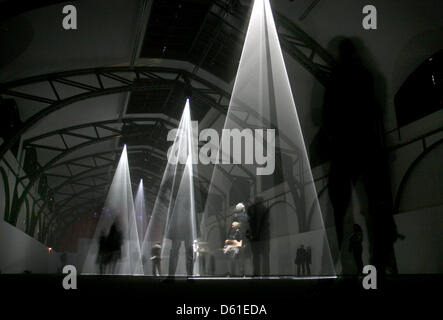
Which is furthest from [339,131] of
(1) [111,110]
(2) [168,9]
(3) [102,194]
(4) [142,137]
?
(3) [102,194]

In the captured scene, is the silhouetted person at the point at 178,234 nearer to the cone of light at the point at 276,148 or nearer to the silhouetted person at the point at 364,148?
the silhouetted person at the point at 364,148

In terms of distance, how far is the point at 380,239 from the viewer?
844 cm

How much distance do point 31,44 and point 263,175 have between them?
469 inches

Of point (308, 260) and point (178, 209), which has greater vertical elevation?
point (178, 209)

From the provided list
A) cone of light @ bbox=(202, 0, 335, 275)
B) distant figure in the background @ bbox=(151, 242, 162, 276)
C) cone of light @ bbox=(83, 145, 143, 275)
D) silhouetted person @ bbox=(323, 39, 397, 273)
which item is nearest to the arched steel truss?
cone of light @ bbox=(202, 0, 335, 275)

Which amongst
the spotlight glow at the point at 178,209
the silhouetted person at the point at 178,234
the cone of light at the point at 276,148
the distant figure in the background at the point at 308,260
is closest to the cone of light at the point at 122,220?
the spotlight glow at the point at 178,209

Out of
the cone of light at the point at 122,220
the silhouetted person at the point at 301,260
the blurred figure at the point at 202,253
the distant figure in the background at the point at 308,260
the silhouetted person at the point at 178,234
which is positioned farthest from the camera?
the cone of light at the point at 122,220

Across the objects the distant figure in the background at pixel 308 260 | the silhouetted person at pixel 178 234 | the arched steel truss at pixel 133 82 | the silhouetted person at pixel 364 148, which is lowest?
the distant figure in the background at pixel 308 260

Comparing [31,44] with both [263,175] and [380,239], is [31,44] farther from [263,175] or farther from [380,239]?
[263,175]

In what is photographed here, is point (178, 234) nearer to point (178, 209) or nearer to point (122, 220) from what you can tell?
point (178, 209)

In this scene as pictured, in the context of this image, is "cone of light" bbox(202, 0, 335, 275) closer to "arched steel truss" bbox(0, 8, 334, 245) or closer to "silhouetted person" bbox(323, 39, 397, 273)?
"arched steel truss" bbox(0, 8, 334, 245)

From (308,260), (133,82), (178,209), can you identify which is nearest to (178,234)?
(178,209)

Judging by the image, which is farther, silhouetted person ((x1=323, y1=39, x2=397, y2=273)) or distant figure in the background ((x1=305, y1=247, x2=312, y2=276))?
distant figure in the background ((x1=305, y1=247, x2=312, y2=276))

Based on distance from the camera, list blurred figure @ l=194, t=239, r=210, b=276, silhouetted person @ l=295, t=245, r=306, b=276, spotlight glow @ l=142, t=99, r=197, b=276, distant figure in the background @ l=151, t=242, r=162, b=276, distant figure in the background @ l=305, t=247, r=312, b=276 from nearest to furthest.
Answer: spotlight glow @ l=142, t=99, r=197, b=276, distant figure in the background @ l=151, t=242, r=162, b=276, distant figure in the background @ l=305, t=247, r=312, b=276, silhouetted person @ l=295, t=245, r=306, b=276, blurred figure @ l=194, t=239, r=210, b=276
